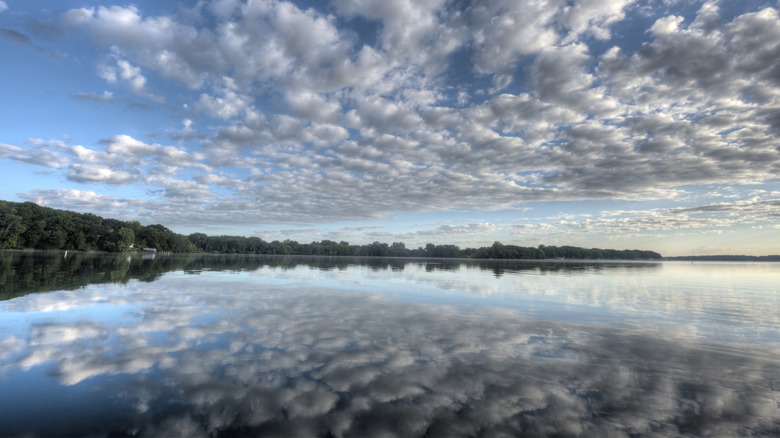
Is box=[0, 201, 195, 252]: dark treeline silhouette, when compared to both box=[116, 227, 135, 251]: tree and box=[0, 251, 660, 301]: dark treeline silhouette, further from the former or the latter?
box=[0, 251, 660, 301]: dark treeline silhouette

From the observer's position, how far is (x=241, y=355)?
789cm

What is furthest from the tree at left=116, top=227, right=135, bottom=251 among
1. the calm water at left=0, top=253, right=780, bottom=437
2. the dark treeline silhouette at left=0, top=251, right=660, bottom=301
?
the calm water at left=0, top=253, right=780, bottom=437

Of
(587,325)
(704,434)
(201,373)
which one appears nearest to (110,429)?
(201,373)

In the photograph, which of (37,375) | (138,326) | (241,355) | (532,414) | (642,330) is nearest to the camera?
(532,414)

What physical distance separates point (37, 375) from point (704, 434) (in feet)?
38.4

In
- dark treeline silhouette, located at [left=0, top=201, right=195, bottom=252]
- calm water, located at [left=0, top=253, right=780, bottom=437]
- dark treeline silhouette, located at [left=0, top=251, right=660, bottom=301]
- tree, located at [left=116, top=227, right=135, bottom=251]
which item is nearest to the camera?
calm water, located at [left=0, top=253, right=780, bottom=437]

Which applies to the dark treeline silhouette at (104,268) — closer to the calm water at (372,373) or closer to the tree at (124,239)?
the calm water at (372,373)

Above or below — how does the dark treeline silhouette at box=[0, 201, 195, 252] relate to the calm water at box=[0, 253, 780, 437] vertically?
above

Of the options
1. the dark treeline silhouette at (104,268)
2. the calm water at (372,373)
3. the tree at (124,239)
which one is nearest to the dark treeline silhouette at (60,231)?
the tree at (124,239)

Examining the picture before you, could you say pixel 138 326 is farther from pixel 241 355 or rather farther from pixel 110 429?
pixel 110 429

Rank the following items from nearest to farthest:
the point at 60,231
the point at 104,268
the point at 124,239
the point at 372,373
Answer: the point at 372,373 < the point at 104,268 < the point at 60,231 < the point at 124,239

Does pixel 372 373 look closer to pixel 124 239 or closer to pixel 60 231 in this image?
pixel 60 231

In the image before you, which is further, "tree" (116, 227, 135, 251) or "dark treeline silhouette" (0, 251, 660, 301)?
"tree" (116, 227, 135, 251)

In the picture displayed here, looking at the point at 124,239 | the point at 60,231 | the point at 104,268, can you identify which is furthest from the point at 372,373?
the point at 124,239
